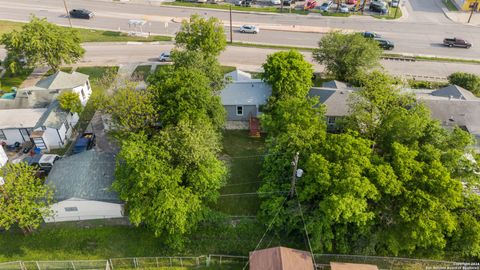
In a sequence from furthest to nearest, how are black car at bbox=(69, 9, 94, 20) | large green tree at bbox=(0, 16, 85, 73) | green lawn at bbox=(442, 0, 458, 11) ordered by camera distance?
green lawn at bbox=(442, 0, 458, 11) < black car at bbox=(69, 9, 94, 20) < large green tree at bbox=(0, 16, 85, 73)

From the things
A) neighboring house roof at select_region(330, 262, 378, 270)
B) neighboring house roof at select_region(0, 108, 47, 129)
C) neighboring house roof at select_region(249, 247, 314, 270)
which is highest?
neighboring house roof at select_region(0, 108, 47, 129)

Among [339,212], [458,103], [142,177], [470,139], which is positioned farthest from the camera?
[458,103]

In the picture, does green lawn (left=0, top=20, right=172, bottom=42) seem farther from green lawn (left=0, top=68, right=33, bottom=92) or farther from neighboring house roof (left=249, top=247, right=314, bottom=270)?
neighboring house roof (left=249, top=247, right=314, bottom=270)

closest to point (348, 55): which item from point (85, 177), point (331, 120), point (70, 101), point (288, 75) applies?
point (331, 120)

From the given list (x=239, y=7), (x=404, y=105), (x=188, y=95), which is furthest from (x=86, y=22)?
(x=404, y=105)

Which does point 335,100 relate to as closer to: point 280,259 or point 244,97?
point 244,97

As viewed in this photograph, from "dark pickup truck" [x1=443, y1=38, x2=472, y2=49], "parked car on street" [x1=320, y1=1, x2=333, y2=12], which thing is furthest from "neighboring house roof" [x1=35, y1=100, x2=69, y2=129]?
"dark pickup truck" [x1=443, y1=38, x2=472, y2=49]

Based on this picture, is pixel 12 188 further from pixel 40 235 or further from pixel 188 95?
pixel 188 95
